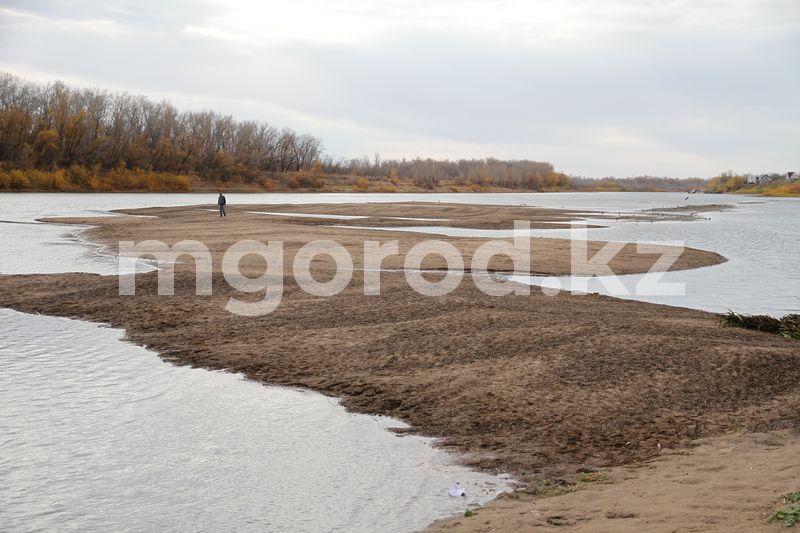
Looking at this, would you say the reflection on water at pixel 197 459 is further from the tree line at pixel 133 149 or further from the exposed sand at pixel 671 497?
the tree line at pixel 133 149

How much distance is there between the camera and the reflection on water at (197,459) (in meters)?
6.36

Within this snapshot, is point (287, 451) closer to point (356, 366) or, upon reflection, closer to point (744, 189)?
point (356, 366)

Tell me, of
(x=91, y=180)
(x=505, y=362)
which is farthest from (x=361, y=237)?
(x=91, y=180)

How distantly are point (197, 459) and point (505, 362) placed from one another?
464 cm

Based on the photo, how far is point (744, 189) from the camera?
196375 mm

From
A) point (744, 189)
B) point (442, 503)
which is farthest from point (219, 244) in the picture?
point (744, 189)

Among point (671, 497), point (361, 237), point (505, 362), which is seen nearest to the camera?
point (671, 497)

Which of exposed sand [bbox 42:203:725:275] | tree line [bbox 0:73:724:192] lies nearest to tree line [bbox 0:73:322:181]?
tree line [bbox 0:73:724:192]

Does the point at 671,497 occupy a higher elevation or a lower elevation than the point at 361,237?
lower

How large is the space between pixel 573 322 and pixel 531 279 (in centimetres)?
723

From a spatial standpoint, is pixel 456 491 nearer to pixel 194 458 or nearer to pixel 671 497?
pixel 671 497

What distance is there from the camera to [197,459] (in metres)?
7.68

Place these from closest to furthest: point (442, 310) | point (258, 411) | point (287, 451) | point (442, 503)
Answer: point (442, 503), point (287, 451), point (258, 411), point (442, 310)

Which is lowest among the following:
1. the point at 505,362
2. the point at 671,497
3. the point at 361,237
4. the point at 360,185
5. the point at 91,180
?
the point at 671,497
